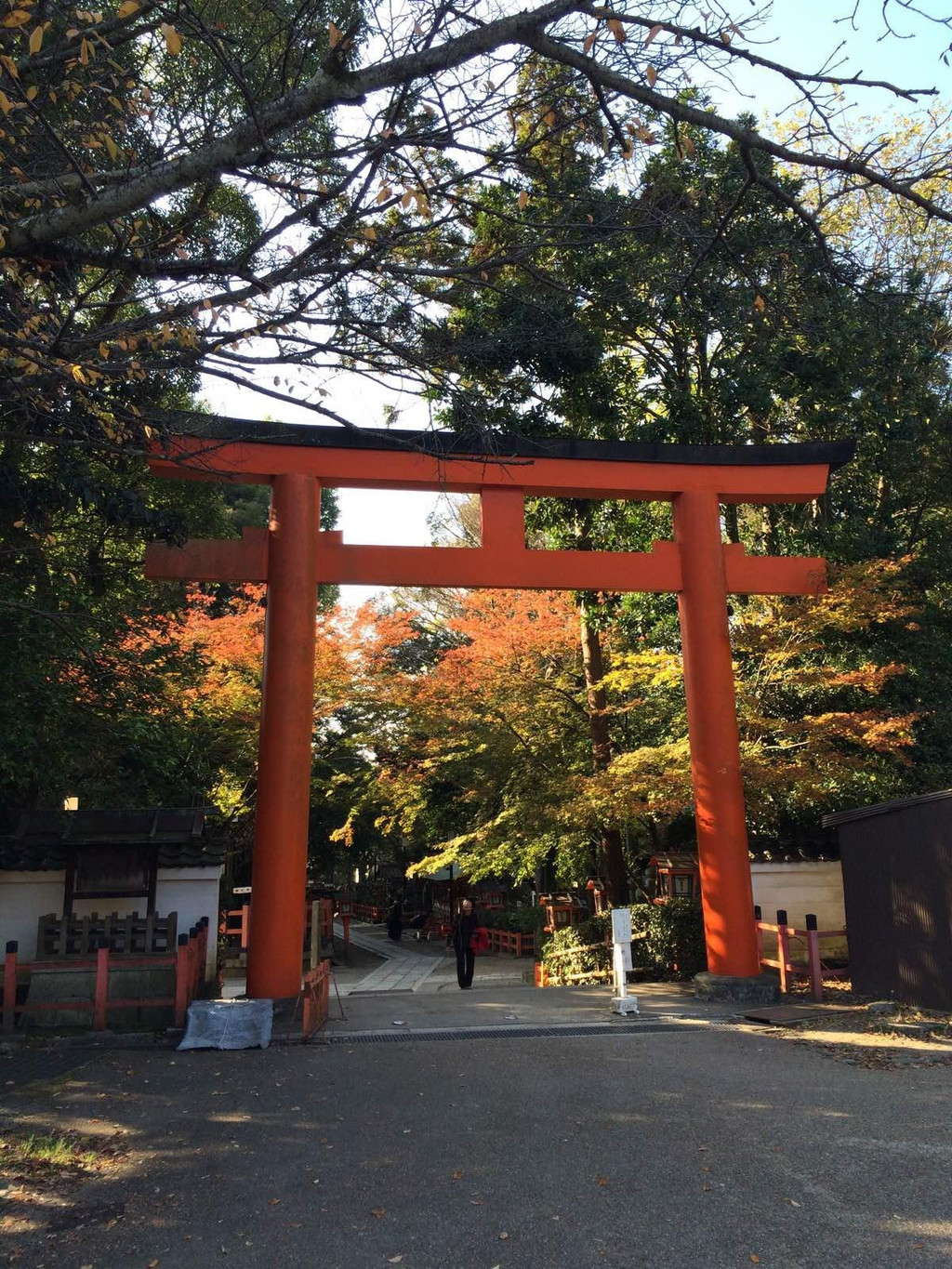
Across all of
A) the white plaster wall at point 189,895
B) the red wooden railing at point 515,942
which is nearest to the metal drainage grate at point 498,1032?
the white plaster wall at point 189,895

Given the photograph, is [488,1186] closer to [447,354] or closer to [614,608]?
[447,354]

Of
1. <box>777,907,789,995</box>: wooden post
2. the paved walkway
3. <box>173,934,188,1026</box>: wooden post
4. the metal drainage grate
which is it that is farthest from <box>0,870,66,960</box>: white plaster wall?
<box>777,907,789,995</box>: wooden post

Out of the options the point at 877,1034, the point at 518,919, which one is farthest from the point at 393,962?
the point at 877,1034

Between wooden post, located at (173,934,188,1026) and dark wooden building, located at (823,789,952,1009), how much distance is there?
704 cm

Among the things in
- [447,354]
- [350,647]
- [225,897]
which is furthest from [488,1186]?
[225,897]

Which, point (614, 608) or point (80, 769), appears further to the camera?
point (614, 608)

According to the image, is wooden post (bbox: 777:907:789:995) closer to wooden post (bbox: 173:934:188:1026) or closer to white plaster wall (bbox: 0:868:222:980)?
wooden post (bbox: 173:934:188:1026)

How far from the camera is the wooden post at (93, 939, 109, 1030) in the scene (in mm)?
8125

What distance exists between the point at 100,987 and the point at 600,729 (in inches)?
331

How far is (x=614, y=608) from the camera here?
1461 cm

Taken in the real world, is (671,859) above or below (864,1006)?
above

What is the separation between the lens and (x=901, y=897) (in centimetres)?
884

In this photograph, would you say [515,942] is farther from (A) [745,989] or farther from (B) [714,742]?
(B) [714,742]

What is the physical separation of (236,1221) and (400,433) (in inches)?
296
